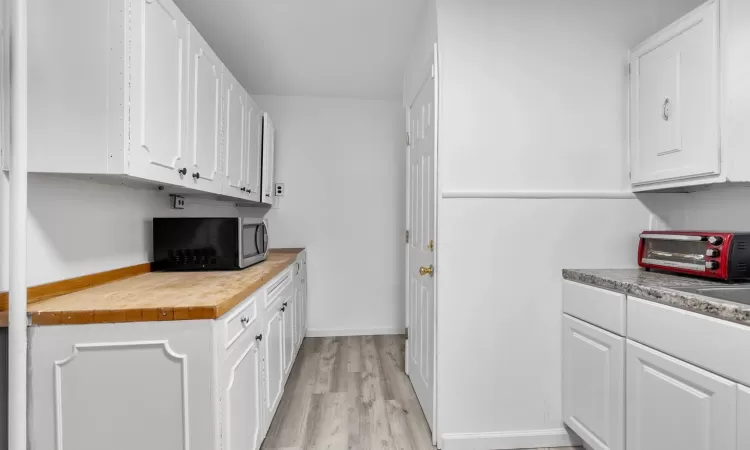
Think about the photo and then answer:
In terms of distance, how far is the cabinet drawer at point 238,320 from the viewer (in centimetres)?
122

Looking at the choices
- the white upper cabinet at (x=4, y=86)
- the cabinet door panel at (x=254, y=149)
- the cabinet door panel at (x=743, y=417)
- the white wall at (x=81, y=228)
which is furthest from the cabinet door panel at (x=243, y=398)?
the cabinet door panel at (x=743, y=417)

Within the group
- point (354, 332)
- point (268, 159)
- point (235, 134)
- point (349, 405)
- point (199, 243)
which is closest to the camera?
point (199, 243)

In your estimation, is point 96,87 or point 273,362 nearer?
point 96,87

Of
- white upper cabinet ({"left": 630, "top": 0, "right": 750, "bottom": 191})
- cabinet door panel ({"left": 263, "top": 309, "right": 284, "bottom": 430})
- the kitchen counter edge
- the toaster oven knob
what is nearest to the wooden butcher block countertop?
the kitchen counter edge

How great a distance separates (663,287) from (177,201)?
254 centimetres

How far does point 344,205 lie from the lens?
3.62m

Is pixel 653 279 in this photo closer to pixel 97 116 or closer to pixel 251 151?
pixel 97 116

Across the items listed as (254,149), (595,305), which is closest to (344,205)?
(254,149)

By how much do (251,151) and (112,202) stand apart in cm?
117

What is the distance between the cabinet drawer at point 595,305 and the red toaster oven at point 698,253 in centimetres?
32

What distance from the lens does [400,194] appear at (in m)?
3.65

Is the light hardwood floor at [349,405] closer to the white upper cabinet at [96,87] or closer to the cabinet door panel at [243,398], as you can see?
the cabinet door panel at [243,398]

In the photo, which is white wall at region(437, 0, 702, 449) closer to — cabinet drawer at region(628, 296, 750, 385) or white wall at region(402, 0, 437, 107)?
white wall at region(402, 0, 437, 107)

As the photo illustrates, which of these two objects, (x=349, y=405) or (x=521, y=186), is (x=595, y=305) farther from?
(x=349, y=405)
